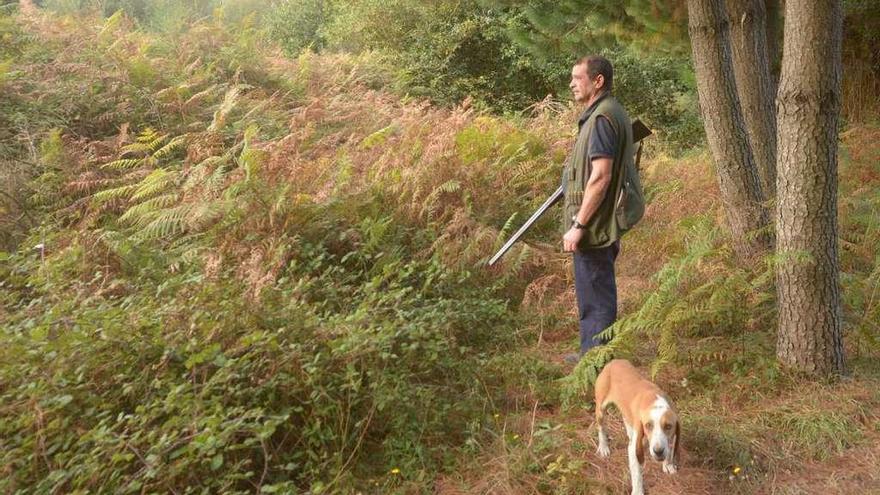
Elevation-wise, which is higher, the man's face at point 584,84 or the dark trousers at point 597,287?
the man's face at point 584,84

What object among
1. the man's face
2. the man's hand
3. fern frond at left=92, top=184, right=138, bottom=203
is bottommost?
fern frond at left=92, top=184, right=138, bottom=203

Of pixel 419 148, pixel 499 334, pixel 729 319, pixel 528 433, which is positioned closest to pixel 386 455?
pixel 528 433

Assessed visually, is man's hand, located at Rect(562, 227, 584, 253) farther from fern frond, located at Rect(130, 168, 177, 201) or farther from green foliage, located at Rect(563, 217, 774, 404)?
fern frond, located at Rect(130, 168, 177, 201)

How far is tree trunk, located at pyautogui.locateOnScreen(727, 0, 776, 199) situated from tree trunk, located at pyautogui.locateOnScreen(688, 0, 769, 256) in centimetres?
57

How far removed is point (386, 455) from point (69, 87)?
268 inches

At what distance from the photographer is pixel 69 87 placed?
28.0 feet

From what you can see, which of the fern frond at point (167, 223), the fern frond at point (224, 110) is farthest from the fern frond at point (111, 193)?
the fern frond at point (224, 110)

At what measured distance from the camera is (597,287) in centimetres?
451

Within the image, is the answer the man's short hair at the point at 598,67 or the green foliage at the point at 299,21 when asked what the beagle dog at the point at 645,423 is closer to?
the man's short hair at the point at 598,67

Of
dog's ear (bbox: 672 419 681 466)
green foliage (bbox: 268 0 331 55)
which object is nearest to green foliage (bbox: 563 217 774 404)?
dog's ear (bbox: 672 419 681 466)

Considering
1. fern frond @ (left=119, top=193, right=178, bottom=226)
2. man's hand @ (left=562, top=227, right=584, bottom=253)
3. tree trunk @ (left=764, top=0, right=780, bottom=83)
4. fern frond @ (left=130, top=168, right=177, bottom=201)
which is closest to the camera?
man's hand @ (left=562, top=227, right=584, bottom=253)

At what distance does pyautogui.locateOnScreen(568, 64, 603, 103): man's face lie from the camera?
4.33 m

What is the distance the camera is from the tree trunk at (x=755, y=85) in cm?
635

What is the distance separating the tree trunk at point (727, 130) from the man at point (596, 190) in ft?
5.62
